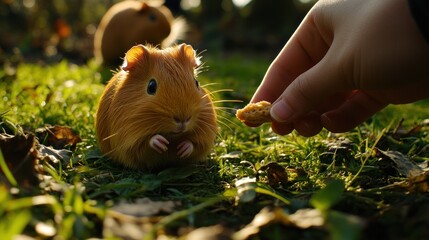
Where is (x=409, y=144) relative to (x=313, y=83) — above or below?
below

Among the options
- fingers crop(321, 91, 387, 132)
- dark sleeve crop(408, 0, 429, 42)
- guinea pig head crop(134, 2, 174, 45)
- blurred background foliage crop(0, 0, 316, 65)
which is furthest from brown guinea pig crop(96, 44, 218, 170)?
blurred background foliage crop(0, 0, 316, 65)

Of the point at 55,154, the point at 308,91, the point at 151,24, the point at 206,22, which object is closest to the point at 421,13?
the point at 308,91

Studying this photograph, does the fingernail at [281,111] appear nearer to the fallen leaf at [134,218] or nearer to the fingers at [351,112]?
the fingers at [351,112]

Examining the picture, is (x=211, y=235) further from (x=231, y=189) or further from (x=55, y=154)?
(x=55, y=154)

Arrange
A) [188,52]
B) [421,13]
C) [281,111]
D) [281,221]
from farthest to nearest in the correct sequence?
[188,52]
[281,111]
[421,13]
[281,221]

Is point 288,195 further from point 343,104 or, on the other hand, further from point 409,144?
point 409,144

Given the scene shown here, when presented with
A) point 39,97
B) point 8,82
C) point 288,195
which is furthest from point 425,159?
point 8,82

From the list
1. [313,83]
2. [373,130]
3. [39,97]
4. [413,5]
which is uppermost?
[413,5]

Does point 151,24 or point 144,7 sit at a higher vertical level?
point 144,7
